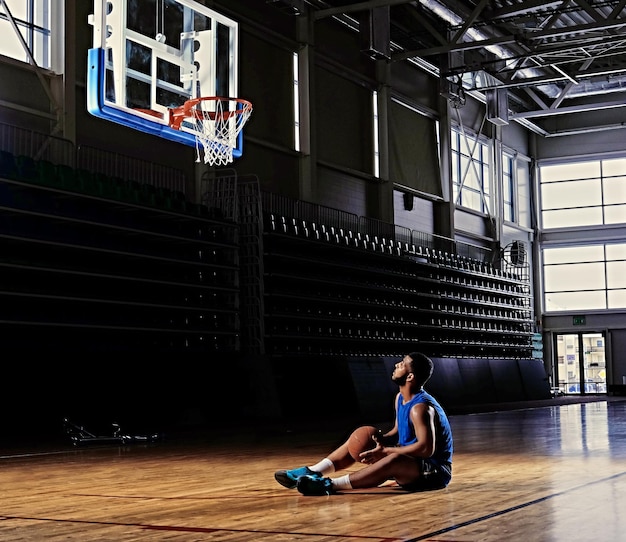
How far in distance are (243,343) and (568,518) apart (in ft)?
47.2

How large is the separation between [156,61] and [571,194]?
2657cm

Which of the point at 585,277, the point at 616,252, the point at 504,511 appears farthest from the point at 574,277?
the point at 504,511

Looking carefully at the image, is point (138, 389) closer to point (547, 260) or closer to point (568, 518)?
point (568, 518)

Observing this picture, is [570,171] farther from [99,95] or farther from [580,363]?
[99,95]

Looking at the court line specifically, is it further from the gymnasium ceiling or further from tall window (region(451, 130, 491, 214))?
tall window (region(451, 130, 491, 214))

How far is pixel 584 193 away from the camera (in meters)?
37.2

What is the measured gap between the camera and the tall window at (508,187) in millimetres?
36406

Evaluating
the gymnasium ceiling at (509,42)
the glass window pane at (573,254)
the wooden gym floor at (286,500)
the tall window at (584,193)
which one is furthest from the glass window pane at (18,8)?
the glass window pane at (573,254)

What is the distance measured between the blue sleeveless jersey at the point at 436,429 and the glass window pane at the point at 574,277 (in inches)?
1238

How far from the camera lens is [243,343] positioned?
762 inches

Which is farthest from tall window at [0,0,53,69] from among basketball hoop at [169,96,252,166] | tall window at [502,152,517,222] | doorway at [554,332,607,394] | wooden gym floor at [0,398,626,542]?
doorway at [554,332,607,394]

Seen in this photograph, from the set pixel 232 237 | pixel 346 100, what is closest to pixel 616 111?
pixel 346 100

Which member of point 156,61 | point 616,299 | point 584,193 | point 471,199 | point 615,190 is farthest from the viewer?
point 584,193

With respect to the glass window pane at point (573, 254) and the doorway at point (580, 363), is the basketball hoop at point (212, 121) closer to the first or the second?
the glass window pane at point (573, 254)
